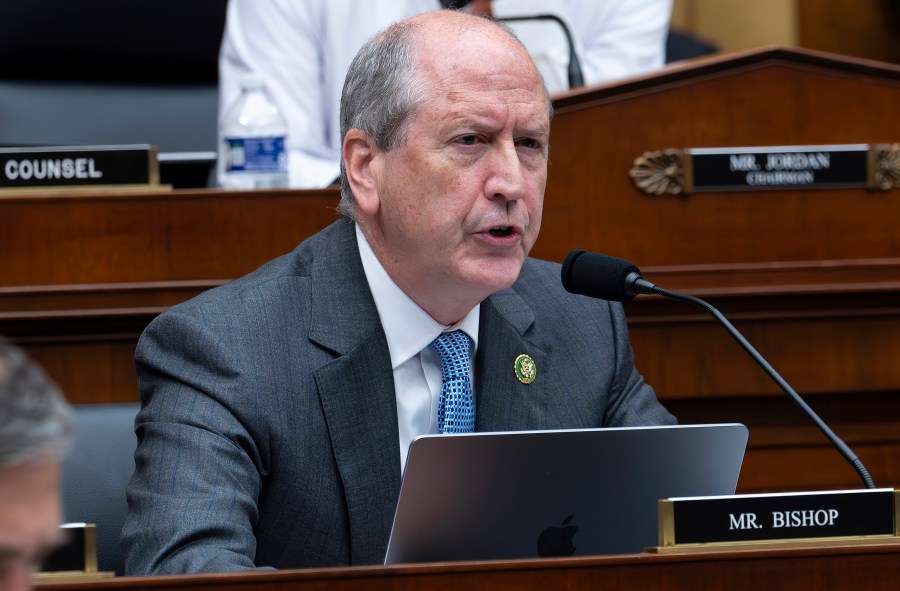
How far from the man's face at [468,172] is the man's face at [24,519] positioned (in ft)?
3.90

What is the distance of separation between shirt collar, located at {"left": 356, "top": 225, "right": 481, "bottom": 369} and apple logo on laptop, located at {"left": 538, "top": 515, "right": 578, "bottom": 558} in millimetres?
434

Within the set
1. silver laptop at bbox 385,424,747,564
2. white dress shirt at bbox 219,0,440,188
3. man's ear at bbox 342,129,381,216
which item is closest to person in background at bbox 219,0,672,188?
white dress shirt at bbox 219,0,440,188

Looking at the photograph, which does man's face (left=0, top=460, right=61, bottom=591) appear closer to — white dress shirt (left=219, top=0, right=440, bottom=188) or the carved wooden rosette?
the carved wooden rosette

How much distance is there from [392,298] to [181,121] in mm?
1758

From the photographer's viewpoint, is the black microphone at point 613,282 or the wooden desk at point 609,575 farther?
the black microphone at point 613,282

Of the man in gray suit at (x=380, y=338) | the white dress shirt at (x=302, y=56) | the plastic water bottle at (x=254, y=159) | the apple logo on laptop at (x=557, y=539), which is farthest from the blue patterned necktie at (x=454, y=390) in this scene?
the white dress shirt at (x=302, y=56)

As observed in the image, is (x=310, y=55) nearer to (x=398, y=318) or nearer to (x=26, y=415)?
(x=398, y=318)

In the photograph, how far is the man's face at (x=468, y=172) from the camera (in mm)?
1884

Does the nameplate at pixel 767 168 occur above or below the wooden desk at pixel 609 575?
above

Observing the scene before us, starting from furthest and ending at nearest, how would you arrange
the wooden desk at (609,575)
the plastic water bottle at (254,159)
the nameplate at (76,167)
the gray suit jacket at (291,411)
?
the plastic water bottle at (254,159)
the nameplate at (76,167)
the gray suit jacket at (291,411)
the wooden desk at (609,575)

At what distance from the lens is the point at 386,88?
192 cm

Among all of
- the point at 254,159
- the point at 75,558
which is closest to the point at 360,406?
the point at 75,558

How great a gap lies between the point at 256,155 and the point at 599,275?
111 cm

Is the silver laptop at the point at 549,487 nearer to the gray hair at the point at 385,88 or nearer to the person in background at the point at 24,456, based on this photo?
the gray hair at the point at 385,88
